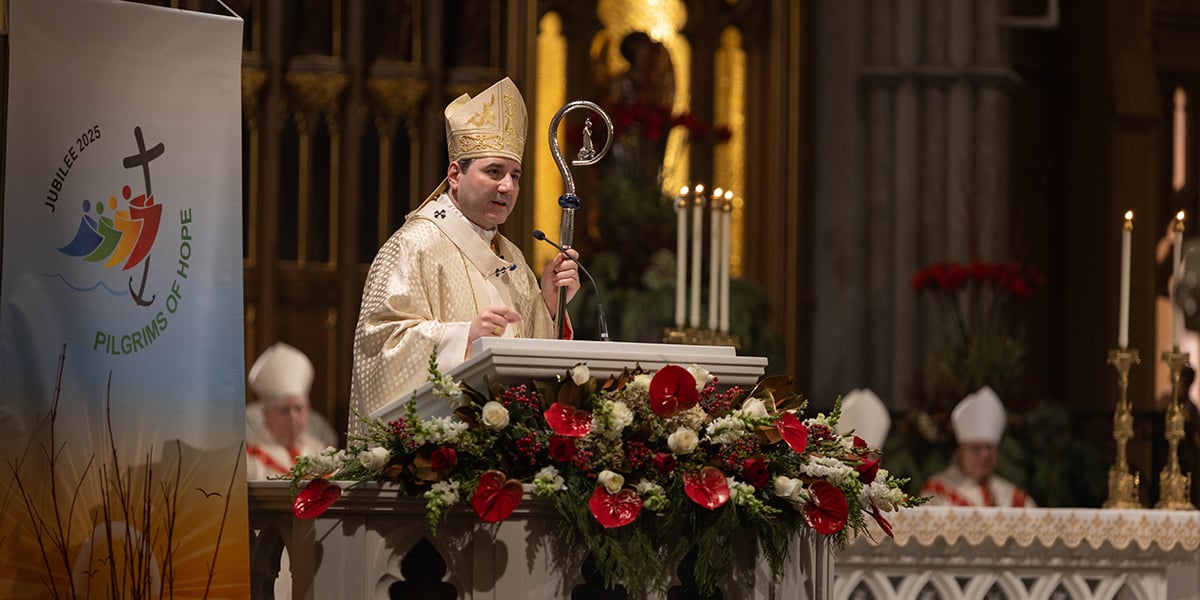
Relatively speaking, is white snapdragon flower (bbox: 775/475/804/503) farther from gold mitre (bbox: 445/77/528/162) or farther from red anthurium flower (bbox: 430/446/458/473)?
gold mitre (bbox: 445/77/528/162)

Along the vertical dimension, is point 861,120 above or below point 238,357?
above

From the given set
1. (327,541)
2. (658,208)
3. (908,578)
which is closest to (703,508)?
(327,541)

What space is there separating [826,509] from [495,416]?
23.6 inches

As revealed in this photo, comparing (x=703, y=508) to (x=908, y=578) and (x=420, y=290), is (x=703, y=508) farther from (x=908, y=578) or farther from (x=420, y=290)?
(x=908, y=578)

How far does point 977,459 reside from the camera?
7277 millimetres

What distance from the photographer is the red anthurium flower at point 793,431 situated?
3432mm

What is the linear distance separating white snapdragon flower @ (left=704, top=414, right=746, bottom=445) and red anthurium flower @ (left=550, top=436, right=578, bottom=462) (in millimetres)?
259

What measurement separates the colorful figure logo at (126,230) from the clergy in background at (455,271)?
2.52 ft

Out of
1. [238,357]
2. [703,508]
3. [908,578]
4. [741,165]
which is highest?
[741,165]

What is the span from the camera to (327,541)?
137 inches

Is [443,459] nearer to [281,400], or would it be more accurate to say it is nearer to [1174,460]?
[1174,460]

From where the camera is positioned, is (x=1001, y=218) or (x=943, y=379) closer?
(x=943, y=379)

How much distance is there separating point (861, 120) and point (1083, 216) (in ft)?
4.20

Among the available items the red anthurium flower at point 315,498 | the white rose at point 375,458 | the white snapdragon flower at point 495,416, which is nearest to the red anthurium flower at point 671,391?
the white snapdragon flower at point 495,416
